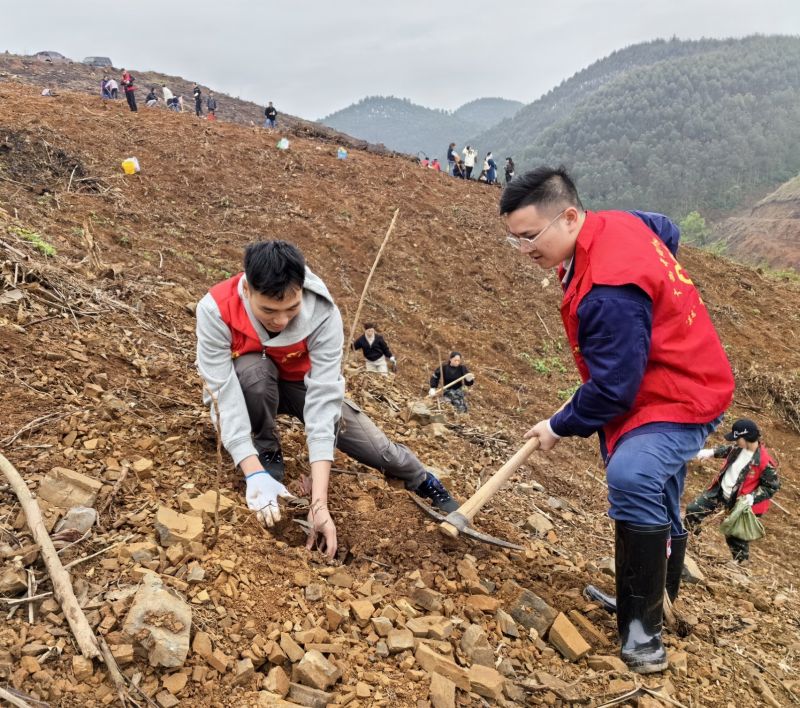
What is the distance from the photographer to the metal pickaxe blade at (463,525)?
2.27m

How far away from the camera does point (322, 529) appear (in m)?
2.13

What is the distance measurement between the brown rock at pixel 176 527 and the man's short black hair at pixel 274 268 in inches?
31.6

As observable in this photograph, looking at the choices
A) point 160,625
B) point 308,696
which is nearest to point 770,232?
point 308,696

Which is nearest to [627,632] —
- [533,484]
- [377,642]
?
[377,642]

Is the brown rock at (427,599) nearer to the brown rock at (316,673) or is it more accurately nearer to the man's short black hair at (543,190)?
the brown rock at (316,673)

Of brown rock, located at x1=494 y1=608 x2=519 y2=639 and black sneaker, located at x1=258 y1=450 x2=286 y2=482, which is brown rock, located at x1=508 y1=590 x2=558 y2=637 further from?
black sneaker, located at x1=258 y1=450 x2=286 y2=482

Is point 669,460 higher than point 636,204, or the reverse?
point 636,204

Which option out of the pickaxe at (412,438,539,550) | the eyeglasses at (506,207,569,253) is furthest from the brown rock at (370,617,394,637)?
the eyeglasses at (506,207,569,253)

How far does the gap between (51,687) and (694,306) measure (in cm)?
208

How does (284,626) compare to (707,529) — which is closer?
(284,626)

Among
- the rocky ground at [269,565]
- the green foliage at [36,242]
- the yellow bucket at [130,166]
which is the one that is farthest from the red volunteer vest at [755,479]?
the yellow bucket at [130,166]

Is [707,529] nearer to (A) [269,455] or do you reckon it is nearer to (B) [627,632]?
(B) [627,632]

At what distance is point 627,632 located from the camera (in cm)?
195

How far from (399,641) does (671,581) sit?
118 centimetres
